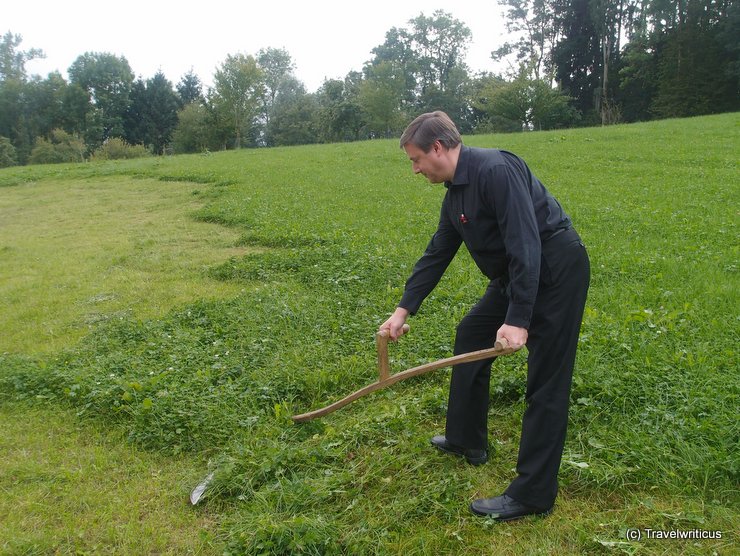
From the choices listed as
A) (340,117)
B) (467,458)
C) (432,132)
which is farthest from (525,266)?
(340,117)

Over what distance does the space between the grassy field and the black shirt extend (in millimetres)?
1260

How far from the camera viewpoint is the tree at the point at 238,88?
39.0m

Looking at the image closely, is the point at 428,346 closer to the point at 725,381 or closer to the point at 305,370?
the point at 305,370

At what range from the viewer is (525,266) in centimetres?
259

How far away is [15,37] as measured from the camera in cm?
6322

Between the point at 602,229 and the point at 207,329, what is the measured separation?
592 cm

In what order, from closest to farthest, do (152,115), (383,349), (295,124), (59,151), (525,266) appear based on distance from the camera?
1. (525,266)
2. (383,349)
3. (59,151)
4. (295,124)
5. (152,115)

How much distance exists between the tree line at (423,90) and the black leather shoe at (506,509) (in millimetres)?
36319

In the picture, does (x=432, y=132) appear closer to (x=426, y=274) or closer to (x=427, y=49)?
(x=426, y=274)

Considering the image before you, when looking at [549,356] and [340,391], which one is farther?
[340,391]

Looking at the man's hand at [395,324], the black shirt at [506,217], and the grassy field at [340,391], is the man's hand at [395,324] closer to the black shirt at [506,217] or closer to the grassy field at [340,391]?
the black shirt at [506,217]

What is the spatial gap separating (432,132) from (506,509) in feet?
6.49

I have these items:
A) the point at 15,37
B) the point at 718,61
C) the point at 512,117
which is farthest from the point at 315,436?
the point at 15,37

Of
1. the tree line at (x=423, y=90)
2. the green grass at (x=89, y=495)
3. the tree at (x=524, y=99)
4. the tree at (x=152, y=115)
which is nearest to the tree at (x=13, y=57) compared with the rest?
the tree line at (x=423, y=90)
